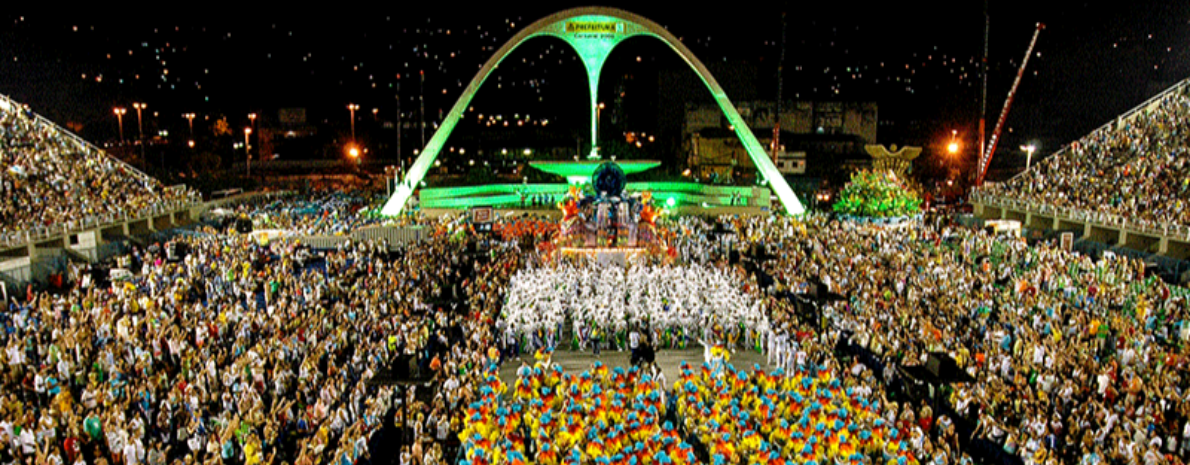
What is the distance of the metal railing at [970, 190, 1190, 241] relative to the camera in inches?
998

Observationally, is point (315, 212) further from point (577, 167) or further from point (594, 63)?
point (594, 63)

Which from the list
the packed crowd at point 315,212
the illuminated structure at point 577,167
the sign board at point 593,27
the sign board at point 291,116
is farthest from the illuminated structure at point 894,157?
the sign board at point 291,116

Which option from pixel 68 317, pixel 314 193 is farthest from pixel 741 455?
pixel 314 193

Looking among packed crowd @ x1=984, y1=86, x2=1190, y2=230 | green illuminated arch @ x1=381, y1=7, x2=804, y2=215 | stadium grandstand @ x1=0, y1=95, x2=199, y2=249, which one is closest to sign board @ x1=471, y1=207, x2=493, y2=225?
green illuminated arch @ x1=381, y1=7, x2=804, y2=215

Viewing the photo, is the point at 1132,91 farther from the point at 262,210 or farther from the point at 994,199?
the point at 262,210

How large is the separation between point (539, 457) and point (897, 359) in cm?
785

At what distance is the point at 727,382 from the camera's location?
41.4 ft

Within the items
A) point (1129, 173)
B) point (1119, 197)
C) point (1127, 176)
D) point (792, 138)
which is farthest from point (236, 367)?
point (792, 138)

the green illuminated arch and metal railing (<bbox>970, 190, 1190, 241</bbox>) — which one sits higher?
the green illuminated arch

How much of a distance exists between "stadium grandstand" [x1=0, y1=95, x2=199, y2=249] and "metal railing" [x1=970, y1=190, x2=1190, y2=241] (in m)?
36.9

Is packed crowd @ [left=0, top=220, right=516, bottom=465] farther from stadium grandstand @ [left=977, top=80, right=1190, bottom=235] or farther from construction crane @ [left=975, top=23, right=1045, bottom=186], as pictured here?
construction crane @ [left=975, top=23, right=1045, bottom=186]

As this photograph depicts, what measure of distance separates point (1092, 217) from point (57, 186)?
39715 millimetres

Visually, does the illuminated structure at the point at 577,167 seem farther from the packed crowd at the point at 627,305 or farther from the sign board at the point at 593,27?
the packed crowd at the point at 627,305

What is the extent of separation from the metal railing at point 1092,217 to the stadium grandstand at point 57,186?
36856 mm
